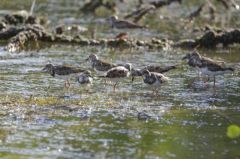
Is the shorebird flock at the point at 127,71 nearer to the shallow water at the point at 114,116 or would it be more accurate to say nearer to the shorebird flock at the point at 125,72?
the shorebird flock at the point at 125,72

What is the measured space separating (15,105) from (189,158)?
4873 mm

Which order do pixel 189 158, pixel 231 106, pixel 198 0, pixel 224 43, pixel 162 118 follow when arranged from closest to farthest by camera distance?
pixel 189 158 < pixel 162 118 < pixel 231 106 < pixel 224 43 < pixel 198 0

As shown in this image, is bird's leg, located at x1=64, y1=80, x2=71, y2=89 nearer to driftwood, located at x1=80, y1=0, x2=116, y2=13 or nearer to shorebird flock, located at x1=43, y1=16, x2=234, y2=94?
shorebird flock, located at x1=43, y1=16, x2=234, y2=94

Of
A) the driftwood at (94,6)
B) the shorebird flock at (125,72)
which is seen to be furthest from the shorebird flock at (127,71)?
the driftwood at (94,6)

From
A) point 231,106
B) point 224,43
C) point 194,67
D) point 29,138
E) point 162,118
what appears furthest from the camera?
point 224,43

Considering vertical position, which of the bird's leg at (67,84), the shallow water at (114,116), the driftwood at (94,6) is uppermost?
the driftwood at (94,6)

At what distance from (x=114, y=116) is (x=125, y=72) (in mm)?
3047

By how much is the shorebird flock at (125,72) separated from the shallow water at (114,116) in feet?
0.86

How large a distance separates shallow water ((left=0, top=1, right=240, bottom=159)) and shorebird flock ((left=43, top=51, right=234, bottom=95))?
0.26 meters

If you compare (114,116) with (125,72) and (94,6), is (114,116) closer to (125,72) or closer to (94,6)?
(125,72)

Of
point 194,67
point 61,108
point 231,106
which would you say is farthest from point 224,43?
point 61,108

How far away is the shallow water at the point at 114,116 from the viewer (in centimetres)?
1240

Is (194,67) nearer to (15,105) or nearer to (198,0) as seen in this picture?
(15,105)

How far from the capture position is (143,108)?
15.6 metres
